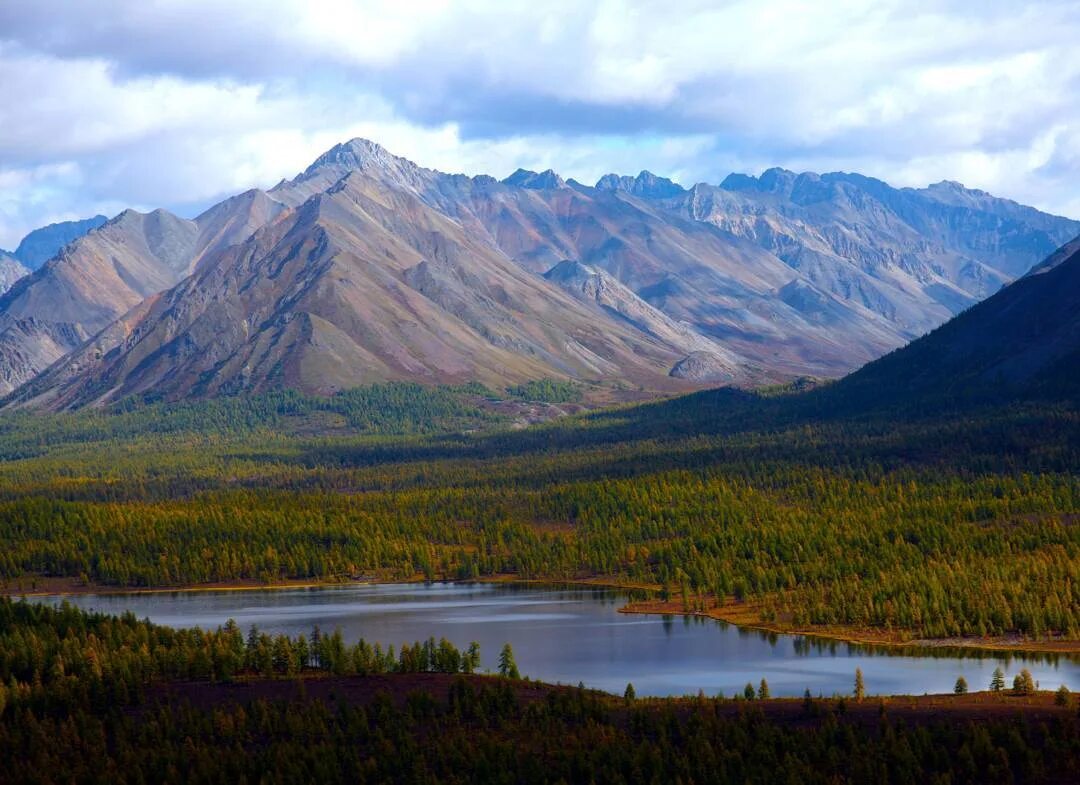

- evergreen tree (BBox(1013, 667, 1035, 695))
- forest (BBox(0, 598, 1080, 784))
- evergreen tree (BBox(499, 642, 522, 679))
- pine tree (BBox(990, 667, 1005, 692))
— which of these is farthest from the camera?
evergreen tree (BBox(499, 642, 522, 679))

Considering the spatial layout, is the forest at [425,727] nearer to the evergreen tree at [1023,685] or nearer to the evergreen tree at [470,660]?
the evergreen tree at [470,660]

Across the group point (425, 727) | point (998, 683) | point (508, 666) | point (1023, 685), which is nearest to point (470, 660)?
point (508, 666)

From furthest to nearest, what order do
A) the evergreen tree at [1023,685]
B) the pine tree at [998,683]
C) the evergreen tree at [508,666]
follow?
the evergreen tree at [508,666] < the pine tree at [998,683] < the evergreen tree at [1023,685]

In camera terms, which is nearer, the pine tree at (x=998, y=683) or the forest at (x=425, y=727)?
the forest at (x=425, y=727)

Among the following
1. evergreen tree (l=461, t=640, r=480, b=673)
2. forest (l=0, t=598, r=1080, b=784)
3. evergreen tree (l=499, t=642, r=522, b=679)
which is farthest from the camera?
evergreen tree (l=461, t=640, r=480, b=673)

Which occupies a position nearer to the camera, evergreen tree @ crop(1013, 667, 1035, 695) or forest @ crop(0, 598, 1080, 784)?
forest @ crop(0, 598, 1080, 784)

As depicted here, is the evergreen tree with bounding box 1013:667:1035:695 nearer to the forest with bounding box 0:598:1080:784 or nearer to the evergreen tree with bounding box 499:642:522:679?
the forest with bounding box 0:598:1080:784

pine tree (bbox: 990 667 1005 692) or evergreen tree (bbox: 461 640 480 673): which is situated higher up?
evergreen tree (bbox: 461 640 480 673)

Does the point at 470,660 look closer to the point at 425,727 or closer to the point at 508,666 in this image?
the point at 508,666

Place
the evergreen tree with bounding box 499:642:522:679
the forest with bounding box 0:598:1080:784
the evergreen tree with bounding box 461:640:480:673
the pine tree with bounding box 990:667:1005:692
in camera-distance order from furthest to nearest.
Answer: the evergreen tree with bounding box 461:640:480:673, the evergreen tree with bounding box 499:642:522:679, the pine tree with bounding box 990:667:1005:692, the forest with bounding box 0:598:1080:784

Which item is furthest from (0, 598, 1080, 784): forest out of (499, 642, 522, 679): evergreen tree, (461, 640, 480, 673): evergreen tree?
(499, 642, 522, 679): evergreen tree

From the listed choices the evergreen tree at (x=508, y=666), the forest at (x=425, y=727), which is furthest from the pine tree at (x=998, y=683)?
the evergreen tree at (x=508, y=666)

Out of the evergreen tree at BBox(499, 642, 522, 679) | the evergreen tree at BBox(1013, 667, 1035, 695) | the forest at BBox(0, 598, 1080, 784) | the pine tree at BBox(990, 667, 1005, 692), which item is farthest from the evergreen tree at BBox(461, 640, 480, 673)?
the evergreen tree at BBox(1013, 667, 1035, 695)
